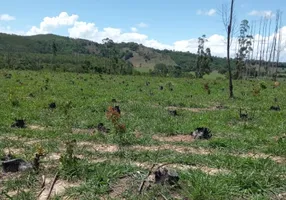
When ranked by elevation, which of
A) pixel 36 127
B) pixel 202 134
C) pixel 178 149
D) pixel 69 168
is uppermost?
pixel 69 168

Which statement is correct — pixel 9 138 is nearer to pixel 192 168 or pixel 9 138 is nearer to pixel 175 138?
pixel 175 138

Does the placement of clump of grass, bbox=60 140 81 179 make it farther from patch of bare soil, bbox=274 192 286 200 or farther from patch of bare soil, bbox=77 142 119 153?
patch of bare soil, bbox=274 192 286 200

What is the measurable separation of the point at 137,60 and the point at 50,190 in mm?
193700

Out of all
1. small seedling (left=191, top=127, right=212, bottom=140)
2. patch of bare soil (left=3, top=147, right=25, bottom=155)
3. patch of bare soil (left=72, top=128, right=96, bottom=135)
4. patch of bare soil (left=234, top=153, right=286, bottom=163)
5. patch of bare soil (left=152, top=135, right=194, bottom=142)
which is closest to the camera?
patch of bare soil (left=234, top=153, right=286, bottom=163)

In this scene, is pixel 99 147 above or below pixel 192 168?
below

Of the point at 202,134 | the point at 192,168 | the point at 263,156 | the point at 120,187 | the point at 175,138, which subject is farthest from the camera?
the point at 175,138

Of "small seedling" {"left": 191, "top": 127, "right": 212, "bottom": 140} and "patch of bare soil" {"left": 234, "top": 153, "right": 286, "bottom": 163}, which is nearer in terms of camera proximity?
"patch of bare soil" {"left": 234, "top": 153, "right": 286, "bottom": 163}

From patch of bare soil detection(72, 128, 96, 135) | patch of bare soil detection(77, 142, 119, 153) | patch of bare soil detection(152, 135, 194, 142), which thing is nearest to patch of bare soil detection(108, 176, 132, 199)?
patch of bare soil detection(77, 142, 119, 153)

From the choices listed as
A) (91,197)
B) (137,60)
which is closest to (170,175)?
(91,197)

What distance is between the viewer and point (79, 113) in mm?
14383

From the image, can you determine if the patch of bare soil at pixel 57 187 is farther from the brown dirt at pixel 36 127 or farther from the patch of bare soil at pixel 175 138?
the brown dirt at pixel 36 127

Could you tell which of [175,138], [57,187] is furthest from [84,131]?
[57,187]

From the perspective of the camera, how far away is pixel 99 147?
9156 millimetres

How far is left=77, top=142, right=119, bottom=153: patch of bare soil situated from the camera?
348 inches
